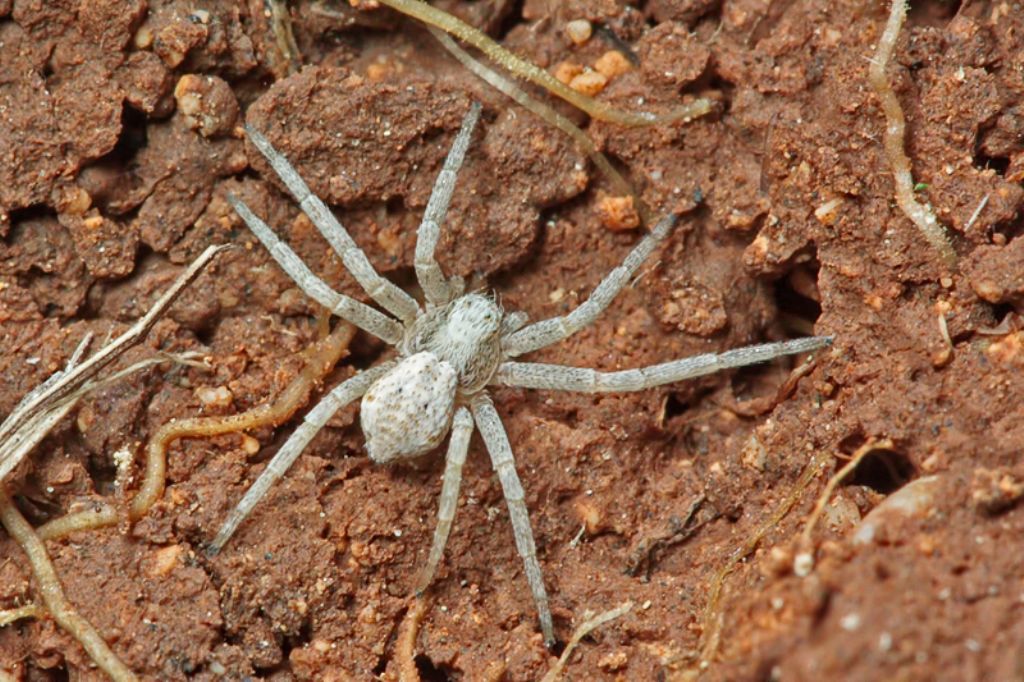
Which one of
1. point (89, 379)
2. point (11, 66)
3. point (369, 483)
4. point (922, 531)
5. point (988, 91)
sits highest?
point (988, 91)

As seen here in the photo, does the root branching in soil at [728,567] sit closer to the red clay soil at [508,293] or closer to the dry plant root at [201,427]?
the red clay soil at [508,293]

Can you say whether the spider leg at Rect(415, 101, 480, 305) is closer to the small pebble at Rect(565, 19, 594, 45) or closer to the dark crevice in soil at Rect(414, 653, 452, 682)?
the small pebble at Rect(565, 19, 594, 45)

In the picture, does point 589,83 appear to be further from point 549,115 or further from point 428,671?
point 428,671

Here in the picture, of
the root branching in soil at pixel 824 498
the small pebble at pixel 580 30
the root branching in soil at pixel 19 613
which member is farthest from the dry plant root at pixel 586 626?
the small pebble at pixel 580 30

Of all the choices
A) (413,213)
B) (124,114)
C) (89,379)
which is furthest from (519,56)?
(89,379)

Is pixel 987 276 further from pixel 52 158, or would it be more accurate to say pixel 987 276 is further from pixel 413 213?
pixel 52 158

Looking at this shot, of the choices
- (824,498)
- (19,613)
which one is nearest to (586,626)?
(824,498)
